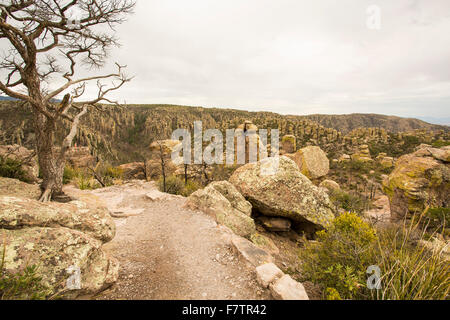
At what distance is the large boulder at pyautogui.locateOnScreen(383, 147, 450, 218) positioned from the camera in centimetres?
876

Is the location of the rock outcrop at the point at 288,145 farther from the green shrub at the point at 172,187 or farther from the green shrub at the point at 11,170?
the green shrub at the point at 11,170

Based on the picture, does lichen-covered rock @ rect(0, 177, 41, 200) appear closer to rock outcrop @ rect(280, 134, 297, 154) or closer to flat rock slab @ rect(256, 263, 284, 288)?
flat rock slab @ rect(256, 263, 284, 288)

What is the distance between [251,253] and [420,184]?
10335 millimetres

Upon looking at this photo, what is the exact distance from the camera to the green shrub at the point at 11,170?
664 cm

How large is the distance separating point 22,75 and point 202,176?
Result: 13760 mm

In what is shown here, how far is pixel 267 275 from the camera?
9.39 feet

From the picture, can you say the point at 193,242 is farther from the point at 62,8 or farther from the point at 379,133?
the point at 379,133

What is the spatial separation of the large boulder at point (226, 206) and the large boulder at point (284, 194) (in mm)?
684

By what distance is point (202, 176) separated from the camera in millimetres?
17703

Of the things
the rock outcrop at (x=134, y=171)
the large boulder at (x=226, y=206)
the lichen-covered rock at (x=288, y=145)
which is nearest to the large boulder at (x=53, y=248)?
the large boulder at (x=226, y=206)

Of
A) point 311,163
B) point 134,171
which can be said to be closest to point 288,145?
point 311,163

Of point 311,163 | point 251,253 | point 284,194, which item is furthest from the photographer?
point 311,163

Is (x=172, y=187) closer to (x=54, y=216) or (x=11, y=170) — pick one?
(x=11, y=170)
